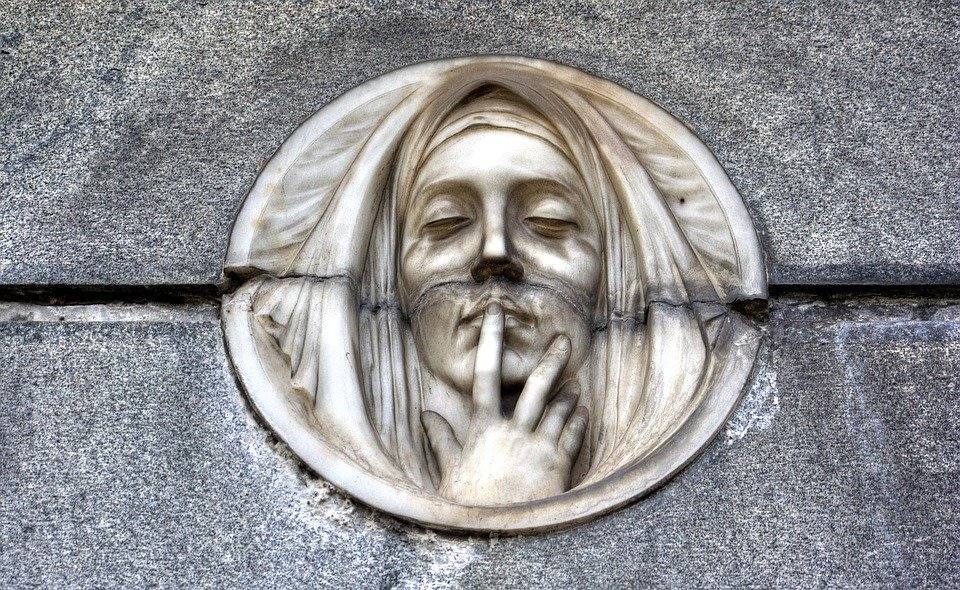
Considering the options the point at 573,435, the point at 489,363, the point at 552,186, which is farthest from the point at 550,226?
the point at 573,435

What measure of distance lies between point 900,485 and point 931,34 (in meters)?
1.52

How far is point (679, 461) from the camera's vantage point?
3344mm

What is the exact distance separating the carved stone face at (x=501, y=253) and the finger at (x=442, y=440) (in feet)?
0.38

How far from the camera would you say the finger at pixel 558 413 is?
11.4 ft

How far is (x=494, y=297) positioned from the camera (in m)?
3.63

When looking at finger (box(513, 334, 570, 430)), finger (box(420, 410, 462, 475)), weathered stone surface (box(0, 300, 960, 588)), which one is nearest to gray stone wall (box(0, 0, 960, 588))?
weathered stone surface (box(0, 300, 960, 588))

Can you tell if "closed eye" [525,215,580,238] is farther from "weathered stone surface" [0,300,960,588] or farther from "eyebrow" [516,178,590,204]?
"weathered stone surface" [0,300,960,588]

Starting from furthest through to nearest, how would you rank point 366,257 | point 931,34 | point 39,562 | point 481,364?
1. point 931,34
2. point 366,257
3. point 481,364
4. point 39,562

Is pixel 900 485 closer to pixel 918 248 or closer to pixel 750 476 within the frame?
pixel 750 476

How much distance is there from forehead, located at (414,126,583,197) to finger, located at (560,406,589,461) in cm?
66

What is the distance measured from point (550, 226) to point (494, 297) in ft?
0.88

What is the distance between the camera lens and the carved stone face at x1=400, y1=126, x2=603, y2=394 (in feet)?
11.9

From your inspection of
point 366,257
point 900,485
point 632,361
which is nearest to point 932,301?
point 900,485

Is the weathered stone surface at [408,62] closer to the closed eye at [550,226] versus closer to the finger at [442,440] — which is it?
the closed eye at [550,226]
